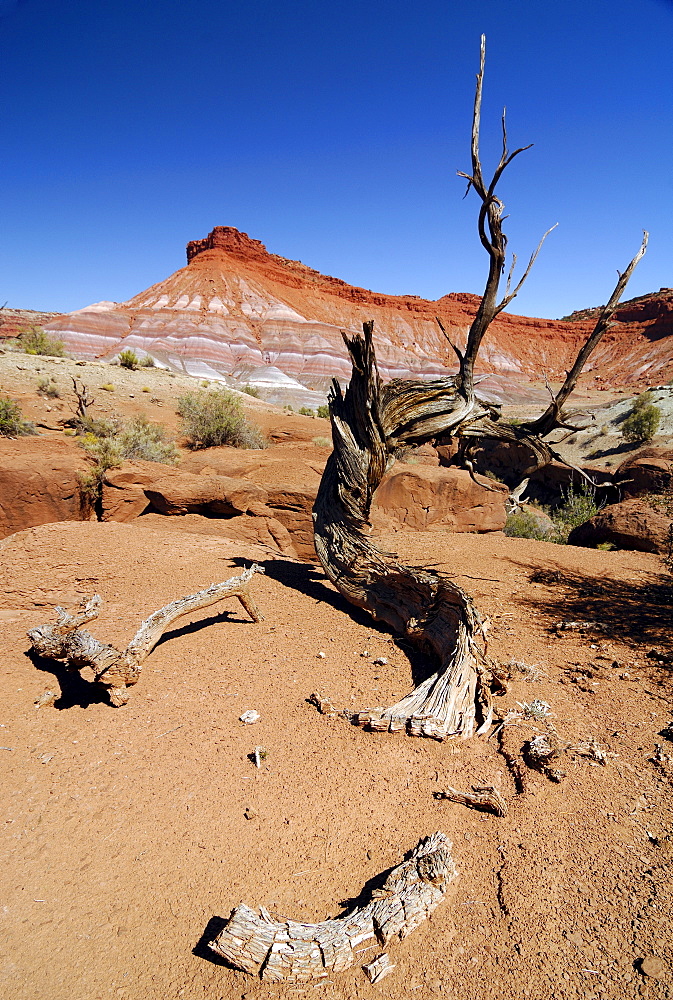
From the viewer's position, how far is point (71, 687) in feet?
13.7

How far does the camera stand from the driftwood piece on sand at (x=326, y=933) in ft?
6.79

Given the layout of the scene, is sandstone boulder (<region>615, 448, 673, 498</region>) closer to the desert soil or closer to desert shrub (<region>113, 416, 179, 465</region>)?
the desert soil

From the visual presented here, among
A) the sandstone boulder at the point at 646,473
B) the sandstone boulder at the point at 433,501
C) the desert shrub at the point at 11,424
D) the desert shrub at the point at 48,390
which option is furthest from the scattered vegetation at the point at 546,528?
the desert shrub at the point at 48,390

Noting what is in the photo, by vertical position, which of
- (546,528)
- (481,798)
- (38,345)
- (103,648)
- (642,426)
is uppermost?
(38,345)

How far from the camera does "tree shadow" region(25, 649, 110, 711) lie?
13.1 feet

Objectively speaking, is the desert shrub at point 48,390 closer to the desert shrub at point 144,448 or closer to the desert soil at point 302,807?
the desert shrub at point 144,448

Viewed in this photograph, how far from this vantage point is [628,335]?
7581 centimetres

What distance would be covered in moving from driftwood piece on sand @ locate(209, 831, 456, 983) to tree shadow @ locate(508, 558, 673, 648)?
11.7ft

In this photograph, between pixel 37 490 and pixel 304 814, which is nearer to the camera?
pixel 304 814

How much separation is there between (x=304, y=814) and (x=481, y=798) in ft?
3.50

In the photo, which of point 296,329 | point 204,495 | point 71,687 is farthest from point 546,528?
point 296,329

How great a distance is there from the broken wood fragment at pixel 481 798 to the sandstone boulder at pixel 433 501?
23.2ft

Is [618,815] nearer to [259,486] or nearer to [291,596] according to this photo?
[291,596]

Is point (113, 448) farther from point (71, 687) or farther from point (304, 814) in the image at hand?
point (304, 814)
